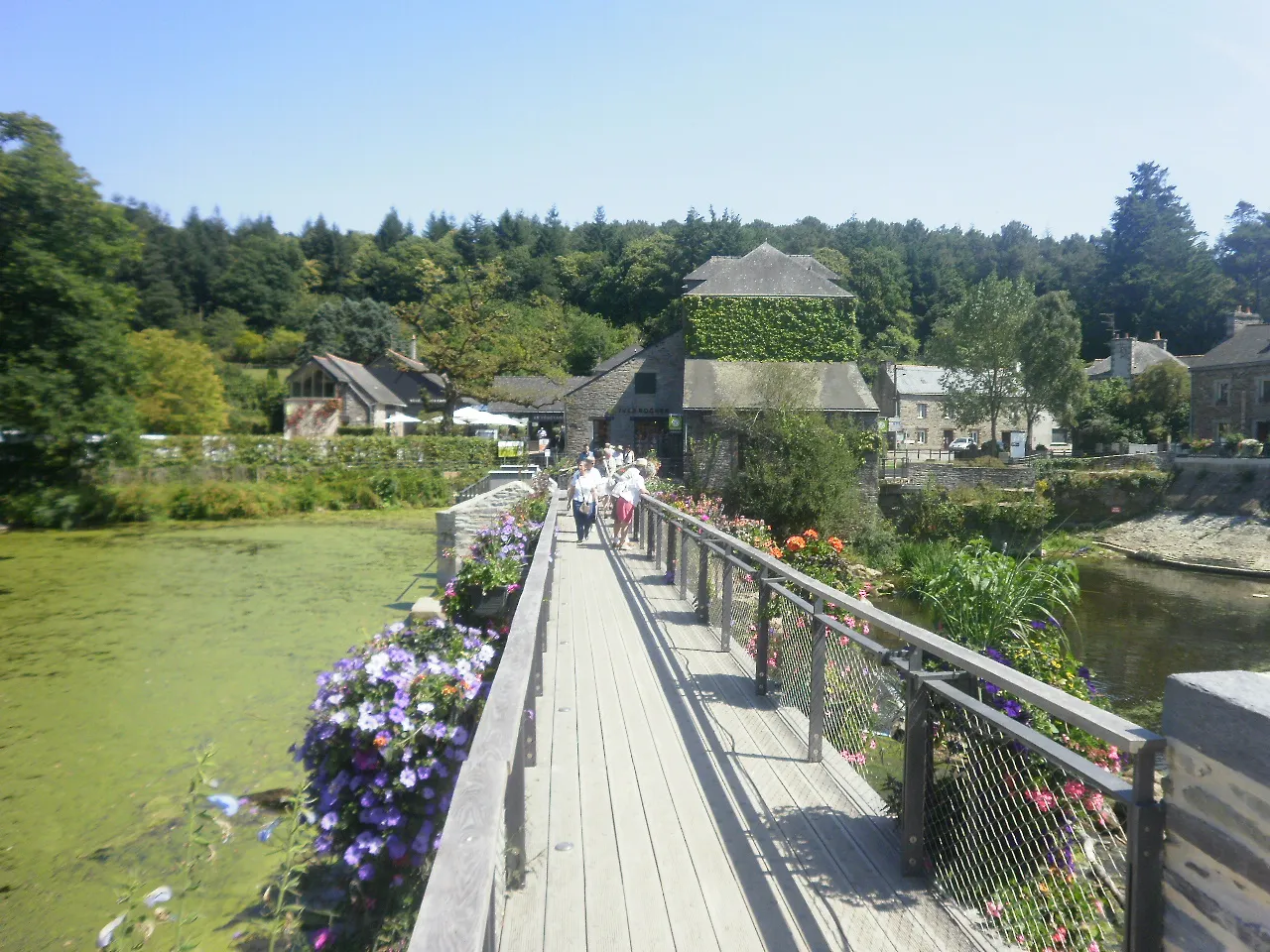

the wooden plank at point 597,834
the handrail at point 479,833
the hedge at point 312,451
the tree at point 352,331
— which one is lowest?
the wooden plank at point 597,834

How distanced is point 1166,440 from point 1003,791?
49660 mm

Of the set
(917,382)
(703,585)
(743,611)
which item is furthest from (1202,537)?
(743,611)

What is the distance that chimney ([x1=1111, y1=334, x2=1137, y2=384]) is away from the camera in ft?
185

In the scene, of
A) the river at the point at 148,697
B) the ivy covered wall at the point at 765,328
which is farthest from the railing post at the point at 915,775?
the ivy covered wall at the point at 765,328

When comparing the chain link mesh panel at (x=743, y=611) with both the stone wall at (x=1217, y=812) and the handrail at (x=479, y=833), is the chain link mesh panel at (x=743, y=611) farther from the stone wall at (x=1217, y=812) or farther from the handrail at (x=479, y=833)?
the stone wall at (x=1217, y=812)

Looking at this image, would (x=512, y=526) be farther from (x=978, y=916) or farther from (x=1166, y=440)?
(x=1166, y=440)

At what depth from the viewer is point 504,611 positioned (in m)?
8.59

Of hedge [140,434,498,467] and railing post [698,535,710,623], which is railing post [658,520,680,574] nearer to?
railing post [698,535,710,623]

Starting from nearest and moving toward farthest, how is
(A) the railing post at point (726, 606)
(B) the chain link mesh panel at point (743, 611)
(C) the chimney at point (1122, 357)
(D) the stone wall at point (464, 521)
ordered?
(A) the railing post at point (726, 606) → (B) the chain link mesh panel at point (743, 611) → (D) the stone wall at point (464, 521) → (C) the chimney at point (1122, 357)

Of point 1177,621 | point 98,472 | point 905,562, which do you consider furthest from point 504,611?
point 98,472

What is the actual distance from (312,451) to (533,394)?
1533 centimetres

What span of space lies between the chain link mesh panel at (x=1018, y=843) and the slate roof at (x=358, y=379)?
5413 cm

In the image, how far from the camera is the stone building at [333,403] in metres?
54.6

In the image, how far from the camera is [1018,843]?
339 cm
